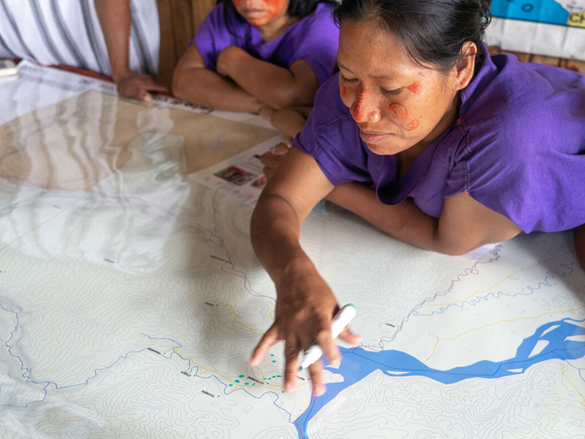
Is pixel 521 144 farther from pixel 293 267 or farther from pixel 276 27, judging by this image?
pixel 276 27

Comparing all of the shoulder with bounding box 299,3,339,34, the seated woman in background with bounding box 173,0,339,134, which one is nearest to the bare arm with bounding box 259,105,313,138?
the seated woman in background with bounding box 173,0,339,134

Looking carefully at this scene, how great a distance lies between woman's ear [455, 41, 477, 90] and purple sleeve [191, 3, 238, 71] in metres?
0.87

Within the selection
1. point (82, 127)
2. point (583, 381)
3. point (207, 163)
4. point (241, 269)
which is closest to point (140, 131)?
point (82, 127)

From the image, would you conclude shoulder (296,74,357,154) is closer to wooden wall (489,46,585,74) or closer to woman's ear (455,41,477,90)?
woman's ear (455,41,477,90)

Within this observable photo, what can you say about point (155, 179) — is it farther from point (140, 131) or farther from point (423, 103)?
Result: point (423, 103)

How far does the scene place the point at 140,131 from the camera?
130 cm

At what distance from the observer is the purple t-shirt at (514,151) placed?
0.69m

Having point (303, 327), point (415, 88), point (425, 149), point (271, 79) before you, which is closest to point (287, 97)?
point (271, 79)

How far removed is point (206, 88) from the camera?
55.8 inches

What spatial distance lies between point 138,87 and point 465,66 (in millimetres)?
1076

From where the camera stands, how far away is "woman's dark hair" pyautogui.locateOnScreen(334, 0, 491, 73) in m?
0.62

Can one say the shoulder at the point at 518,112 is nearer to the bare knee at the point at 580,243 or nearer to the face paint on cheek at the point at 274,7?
the bare knee at the point at 580,243

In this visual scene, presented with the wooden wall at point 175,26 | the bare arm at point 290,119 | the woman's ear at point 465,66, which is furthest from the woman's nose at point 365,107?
the wooden wall at point 175,26

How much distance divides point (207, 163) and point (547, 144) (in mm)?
708
